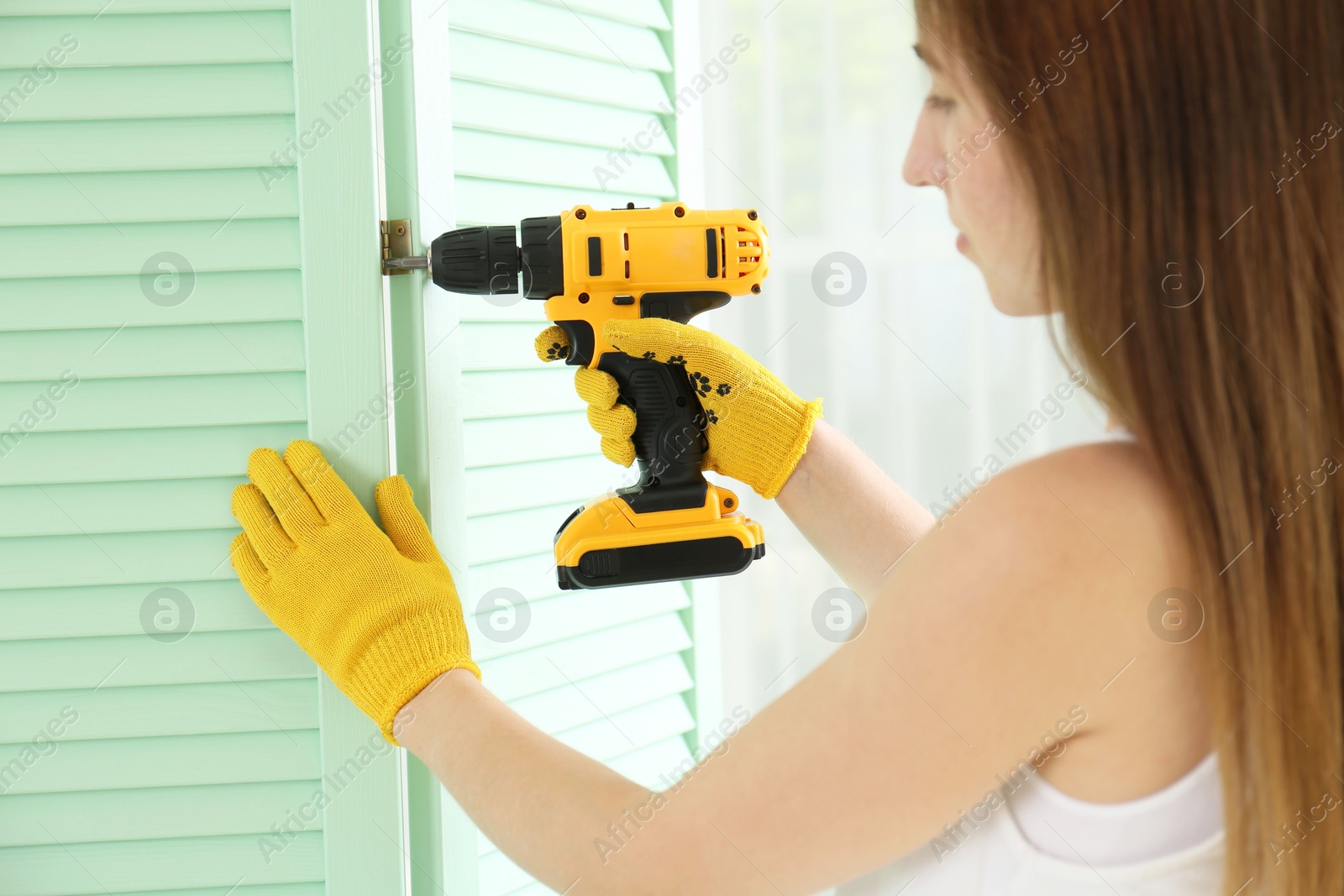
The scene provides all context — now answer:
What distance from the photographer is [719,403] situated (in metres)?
0.96

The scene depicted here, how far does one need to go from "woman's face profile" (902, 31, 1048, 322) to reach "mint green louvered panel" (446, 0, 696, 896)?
0.52 meters

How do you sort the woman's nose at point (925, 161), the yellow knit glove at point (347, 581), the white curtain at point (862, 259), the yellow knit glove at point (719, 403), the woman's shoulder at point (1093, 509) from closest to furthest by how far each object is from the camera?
the woman's shoulder at point (1093, 509) < the woman's nose at point (925, 161) < the yellow knit glove at point (347, 581) < the yellow knit glove at point (719, 403) < the white curtain at point (862, 259)

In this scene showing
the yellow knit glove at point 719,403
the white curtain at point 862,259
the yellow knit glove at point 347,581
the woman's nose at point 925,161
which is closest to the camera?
the woman's nose at point 925,161

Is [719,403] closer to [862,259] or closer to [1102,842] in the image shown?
[1102,842]

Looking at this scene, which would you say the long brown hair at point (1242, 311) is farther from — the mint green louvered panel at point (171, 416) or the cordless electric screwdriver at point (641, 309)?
the mint green louvered panel at point (171, 416)

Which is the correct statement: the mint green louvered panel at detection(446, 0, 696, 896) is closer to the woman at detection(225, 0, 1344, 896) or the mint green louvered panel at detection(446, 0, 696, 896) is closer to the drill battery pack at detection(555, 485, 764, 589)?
the drill battery pack at detection(555, 485, 764, 589)

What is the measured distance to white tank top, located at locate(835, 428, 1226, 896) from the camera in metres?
0.55

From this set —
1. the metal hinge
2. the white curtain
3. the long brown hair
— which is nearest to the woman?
the long brown hair

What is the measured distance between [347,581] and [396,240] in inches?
13.0

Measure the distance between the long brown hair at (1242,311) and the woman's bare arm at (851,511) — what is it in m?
0.44

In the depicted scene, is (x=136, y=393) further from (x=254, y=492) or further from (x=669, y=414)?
(x=669, y=414)

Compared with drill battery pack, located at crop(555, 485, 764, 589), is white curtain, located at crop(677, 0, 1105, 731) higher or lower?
higher

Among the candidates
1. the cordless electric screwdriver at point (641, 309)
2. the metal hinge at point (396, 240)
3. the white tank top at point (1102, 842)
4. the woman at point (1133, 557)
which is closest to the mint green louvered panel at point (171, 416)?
the metal hinge at point (396, 240)

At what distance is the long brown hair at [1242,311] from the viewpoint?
515mm
